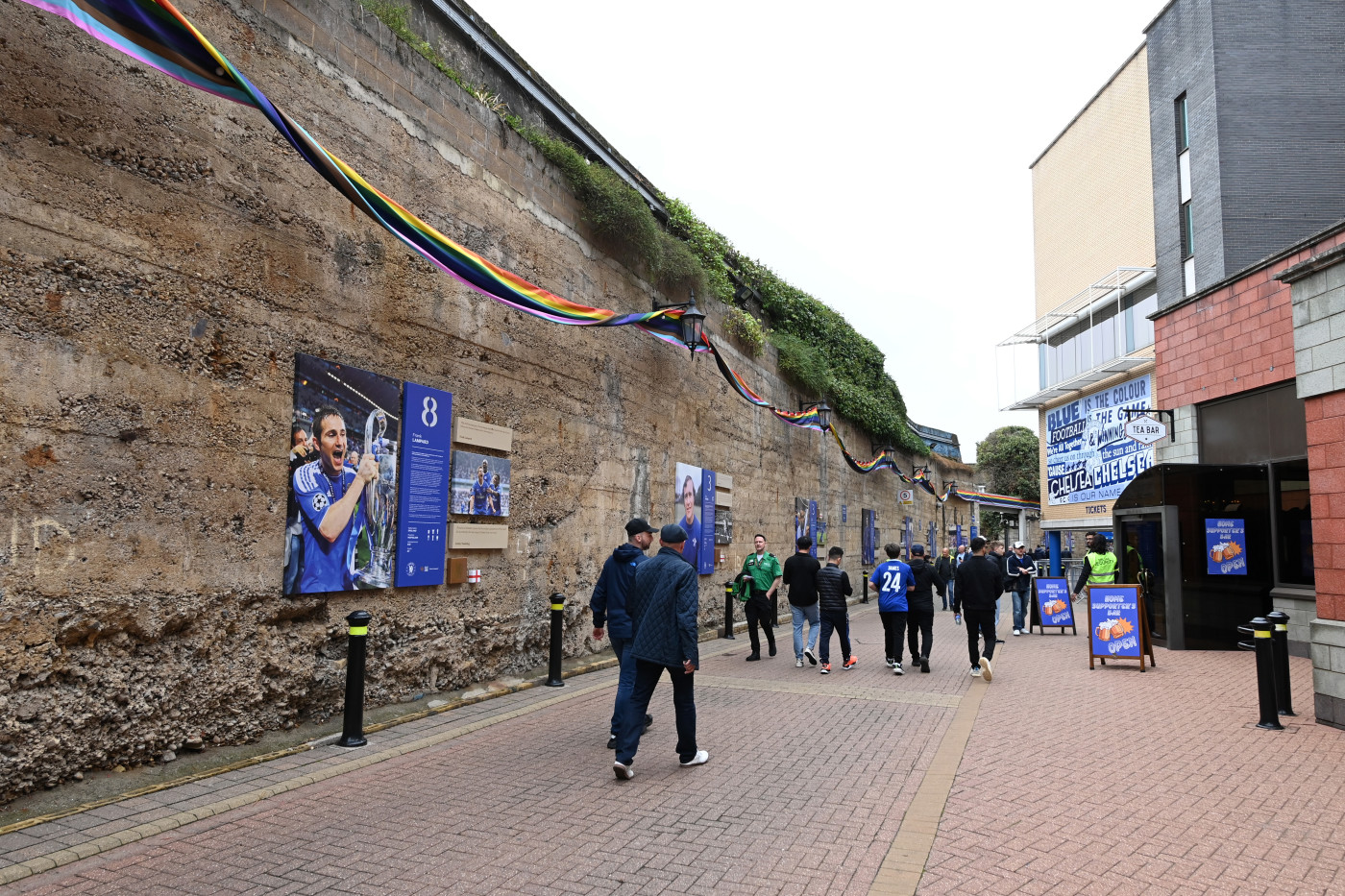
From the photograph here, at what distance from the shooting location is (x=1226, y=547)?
1253 cm

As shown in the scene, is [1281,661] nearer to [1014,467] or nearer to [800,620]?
[800,620]

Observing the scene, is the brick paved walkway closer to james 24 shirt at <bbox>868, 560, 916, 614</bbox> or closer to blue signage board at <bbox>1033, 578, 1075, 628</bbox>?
james 24 shirt at <bbox>868, 560, 916, 614</bbox>

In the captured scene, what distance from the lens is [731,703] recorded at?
26.3ft

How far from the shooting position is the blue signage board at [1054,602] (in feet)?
49.3

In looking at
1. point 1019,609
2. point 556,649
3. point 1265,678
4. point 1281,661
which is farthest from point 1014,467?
point 556,649

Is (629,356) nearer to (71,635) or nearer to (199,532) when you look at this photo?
(199,532)

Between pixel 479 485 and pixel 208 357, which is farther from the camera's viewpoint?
pixel 479 485

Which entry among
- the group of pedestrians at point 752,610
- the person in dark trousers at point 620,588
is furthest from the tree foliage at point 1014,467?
the person in dark trousers at point 620,588

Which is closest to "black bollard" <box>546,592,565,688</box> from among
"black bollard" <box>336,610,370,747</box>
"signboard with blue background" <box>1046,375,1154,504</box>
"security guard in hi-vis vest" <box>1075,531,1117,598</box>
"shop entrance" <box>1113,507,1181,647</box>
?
"black bollard" <box>336,610,370,747</box>

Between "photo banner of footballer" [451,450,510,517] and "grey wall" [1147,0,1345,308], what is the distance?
65.0 ft

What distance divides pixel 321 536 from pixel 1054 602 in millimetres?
12848

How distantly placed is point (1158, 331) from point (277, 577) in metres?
14.9

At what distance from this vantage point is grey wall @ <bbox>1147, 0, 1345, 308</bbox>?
21.2 metres

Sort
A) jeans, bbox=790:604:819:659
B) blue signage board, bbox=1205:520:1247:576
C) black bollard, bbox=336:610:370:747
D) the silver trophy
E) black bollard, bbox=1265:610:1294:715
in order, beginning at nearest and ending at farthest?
1. black bollard, bbox=336:610:370:747
2. the silver trophy
3. black bollard, bbox=1265:610:1294:715
4. jeans, bbox=790:604:819:659
5. blue signage board, bbox=1205:520:1247:576
